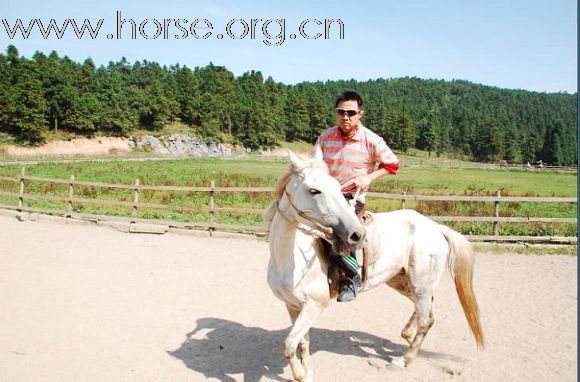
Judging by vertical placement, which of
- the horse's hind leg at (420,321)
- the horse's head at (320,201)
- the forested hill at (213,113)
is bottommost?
the horse's hind leg at (420,321)

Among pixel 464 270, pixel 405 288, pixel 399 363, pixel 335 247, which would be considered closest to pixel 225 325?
pixel 399 363

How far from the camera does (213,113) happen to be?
7669 cm

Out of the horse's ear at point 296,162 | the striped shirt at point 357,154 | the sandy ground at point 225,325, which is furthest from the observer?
the sandy ground at point 225,325

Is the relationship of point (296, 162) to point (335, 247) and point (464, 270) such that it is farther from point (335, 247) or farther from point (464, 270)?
point (464, 270)

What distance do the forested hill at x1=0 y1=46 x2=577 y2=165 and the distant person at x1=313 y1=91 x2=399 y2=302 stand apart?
5768 cm

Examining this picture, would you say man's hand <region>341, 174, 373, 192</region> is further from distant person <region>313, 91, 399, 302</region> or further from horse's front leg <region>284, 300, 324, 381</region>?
horse's front leg <region>284, 300, 324, 381</region>

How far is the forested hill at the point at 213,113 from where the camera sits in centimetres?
5781

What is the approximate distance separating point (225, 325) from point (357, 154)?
9.34 feet

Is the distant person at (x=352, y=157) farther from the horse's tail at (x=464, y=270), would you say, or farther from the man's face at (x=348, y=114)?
the horse's tail at (x=464, y=270)

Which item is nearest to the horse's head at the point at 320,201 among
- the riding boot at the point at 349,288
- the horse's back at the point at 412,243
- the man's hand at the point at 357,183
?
the man's hand at the point at 357,183

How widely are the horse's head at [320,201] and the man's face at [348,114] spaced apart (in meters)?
0.61

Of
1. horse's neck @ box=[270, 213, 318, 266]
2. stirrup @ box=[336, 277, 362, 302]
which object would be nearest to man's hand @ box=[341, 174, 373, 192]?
horse's neck @ box=[270, 213, 318, 266]

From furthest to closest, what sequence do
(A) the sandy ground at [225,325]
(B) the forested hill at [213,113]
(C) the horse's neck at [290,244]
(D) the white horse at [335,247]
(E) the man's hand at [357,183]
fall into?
(B) the forested hill at [213,113]
(A) the sandy ground at [225,325]
(E) the man's hand at [357,183]
(C) the horse's neck at [290,244]
(D) the white horse at [335,247]

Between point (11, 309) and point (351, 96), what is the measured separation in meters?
4.94
